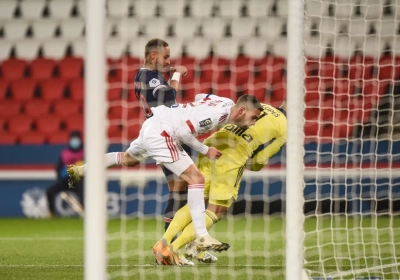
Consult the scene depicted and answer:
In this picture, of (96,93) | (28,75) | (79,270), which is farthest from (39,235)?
(96,93)

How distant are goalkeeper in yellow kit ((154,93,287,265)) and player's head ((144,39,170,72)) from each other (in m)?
0.69

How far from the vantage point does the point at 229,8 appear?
11781mm

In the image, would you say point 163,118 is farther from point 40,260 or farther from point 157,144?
point 40,260

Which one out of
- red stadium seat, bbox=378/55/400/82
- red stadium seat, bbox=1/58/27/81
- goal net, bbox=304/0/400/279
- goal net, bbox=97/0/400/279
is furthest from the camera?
red stadium seat, bbox=1/58/27/81

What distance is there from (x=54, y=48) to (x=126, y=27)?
1211 millimetres

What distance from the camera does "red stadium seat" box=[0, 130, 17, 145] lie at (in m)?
10.9

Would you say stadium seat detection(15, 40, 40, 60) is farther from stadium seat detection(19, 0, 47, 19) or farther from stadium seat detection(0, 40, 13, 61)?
stadium seat detection(19, 0, 47, 19)

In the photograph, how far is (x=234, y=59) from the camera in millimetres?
11453

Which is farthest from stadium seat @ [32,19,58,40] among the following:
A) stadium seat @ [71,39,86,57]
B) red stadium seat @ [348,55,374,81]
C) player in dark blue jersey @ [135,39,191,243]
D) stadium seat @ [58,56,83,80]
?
player in dark blue jersey @ [135,39,191,243]

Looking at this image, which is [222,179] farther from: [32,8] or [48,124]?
[32,8]

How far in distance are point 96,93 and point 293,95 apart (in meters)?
1.00

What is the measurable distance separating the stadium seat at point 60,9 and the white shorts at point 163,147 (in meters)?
6.64

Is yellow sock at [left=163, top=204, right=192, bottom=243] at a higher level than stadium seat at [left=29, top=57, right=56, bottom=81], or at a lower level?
lower

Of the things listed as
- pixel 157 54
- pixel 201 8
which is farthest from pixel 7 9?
pixel 157 54
